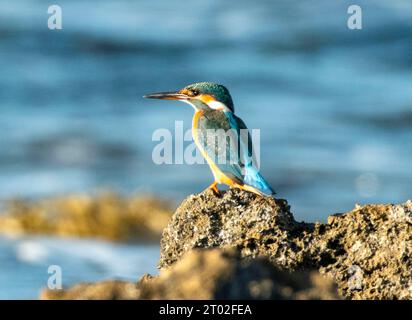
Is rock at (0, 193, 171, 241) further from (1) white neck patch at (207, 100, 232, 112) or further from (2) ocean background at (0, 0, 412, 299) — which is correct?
(1) white neck patch at (207, 100, 232, 112)

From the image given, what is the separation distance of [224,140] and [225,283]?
2090 millimetres

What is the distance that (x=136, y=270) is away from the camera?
9.25m

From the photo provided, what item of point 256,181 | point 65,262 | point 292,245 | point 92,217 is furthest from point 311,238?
point 92,217

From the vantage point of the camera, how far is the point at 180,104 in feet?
50.3

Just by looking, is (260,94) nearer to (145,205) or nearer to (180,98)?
(145,205)

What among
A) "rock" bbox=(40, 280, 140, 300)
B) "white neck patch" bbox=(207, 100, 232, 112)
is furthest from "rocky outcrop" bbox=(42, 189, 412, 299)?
"white neck patch" bbox=(207, 100, 232, 112)

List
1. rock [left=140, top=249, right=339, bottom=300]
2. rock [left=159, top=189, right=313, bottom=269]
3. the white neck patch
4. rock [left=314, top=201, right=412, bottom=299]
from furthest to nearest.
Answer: the white neck patch → rock [left=159, top=189, right=313, bottom=269] → rock [left=314, top=201, right=412, bottom=299] → rock [left=140, top=249, right=339, bottom=300]

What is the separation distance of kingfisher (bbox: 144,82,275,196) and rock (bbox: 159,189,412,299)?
205 millimetres

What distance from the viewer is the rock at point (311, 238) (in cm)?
397

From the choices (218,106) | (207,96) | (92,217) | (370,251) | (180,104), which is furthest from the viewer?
(180,104)

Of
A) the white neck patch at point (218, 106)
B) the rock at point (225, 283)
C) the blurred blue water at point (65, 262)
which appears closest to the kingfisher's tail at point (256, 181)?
the white neck patch at point (218, 106)

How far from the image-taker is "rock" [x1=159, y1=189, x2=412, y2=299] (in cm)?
397

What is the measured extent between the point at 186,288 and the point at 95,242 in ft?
24.6

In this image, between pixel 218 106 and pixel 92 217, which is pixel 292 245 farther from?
pixel 92 217
